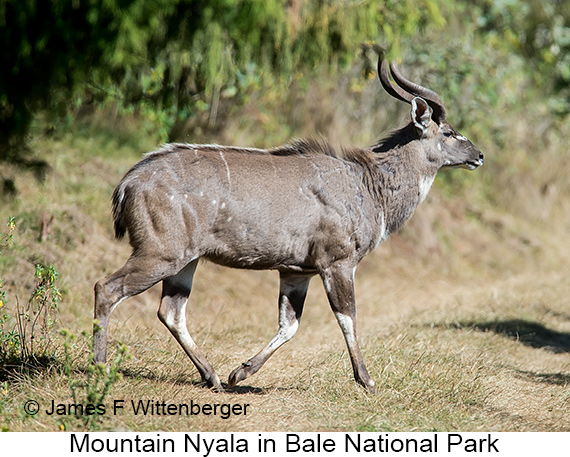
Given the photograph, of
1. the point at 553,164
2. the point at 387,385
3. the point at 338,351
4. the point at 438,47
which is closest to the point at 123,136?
the point at 438,47

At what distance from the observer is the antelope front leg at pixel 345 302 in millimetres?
6297

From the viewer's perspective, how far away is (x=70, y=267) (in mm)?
8531

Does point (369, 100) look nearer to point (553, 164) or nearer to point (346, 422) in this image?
point (553, 164)

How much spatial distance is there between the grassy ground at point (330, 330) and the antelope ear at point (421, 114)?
6.80 feet

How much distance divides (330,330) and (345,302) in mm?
2660

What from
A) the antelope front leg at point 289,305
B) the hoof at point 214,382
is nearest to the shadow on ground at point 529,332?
the antelope front leg at point 289,305

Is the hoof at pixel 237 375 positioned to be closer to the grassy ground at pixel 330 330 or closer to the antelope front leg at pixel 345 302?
the grassy ground at pixel 330 330

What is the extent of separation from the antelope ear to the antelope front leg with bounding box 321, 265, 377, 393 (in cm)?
163

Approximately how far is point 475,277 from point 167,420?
8.65 metres

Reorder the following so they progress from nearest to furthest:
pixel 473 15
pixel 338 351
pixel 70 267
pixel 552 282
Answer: pixel 338 351, pixel 70 267, pixel 552 282, pixel 473 15

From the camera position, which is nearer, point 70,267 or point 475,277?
point 70,267

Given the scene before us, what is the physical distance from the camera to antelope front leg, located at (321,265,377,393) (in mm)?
6297

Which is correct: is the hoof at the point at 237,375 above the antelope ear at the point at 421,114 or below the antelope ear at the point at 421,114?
below

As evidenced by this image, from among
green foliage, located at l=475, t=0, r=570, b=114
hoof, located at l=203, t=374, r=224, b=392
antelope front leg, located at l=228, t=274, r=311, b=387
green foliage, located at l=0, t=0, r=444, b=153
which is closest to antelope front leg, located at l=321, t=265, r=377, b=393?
antelope front leg, located at l=228, t=274, r=311, b=387
